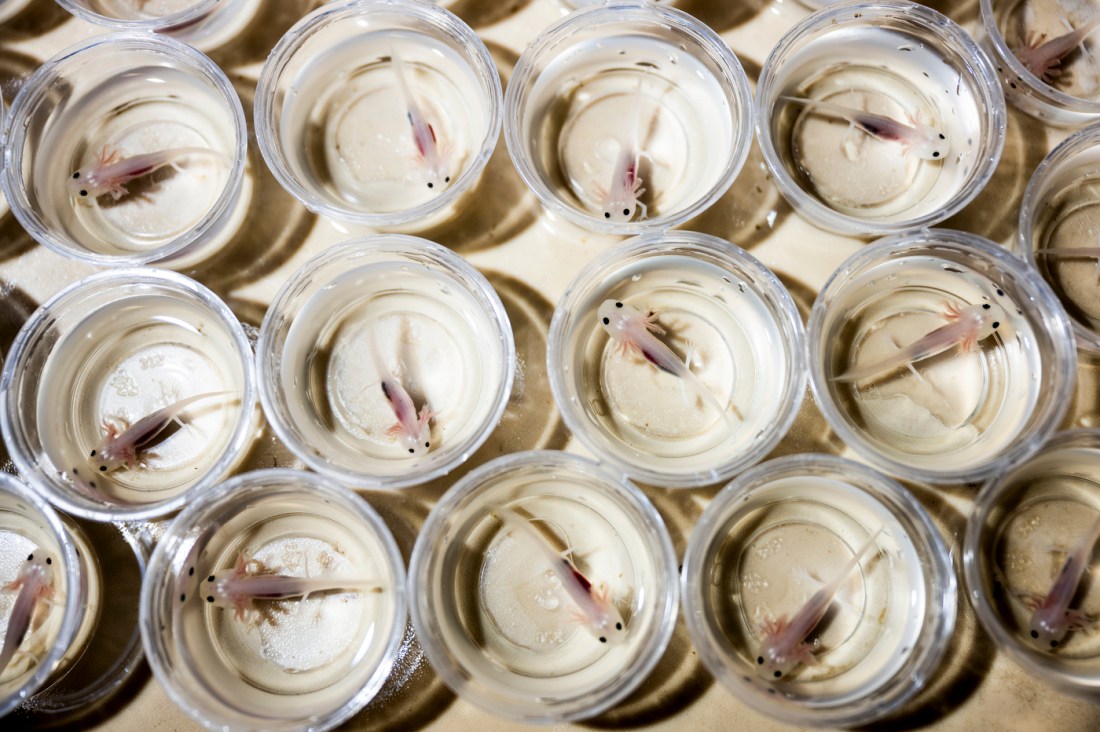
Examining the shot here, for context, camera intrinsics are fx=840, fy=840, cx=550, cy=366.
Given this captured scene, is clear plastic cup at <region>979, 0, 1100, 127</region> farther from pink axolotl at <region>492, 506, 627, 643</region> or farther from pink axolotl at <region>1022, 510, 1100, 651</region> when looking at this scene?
pink axolotl at <region>492, 506, 627, 643</region>

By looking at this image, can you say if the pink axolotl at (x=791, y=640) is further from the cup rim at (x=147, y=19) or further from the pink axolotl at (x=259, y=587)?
the cup rim at (x=147, y=19)

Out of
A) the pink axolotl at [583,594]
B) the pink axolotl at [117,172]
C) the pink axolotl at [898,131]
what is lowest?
the pink axolotl at [583,594]

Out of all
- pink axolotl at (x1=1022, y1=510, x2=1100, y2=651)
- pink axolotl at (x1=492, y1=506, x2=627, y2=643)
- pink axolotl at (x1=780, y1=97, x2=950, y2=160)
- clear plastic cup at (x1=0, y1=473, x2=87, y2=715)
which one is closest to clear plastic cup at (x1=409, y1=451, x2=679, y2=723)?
pink axolotl at (x1=492, y1=506, x2=627, y2=643)

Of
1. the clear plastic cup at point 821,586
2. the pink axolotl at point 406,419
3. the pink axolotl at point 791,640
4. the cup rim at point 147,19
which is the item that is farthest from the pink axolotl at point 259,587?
the cup rim at point 147,19

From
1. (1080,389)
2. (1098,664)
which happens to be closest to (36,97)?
(1080,389)

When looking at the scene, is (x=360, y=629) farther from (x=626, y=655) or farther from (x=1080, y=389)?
(x=1080, y=389)
